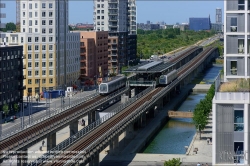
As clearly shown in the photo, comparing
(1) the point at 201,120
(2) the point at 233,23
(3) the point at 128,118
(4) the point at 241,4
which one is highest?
(4) the point at 241,4

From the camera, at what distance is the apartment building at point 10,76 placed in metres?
43.8

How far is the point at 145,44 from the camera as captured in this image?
13925 centimetres

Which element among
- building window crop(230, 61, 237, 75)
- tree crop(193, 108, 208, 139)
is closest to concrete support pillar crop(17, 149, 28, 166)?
building window crop(230, 61, 237, 75)

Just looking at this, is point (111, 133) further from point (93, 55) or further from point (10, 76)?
point (93, 55)

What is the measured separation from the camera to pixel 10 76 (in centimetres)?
4525

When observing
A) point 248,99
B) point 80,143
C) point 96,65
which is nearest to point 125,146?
point 80,143

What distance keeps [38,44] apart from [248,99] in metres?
45.9

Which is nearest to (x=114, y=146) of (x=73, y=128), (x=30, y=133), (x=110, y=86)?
(x=30, y=133)

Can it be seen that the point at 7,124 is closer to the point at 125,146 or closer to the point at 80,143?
the point at 125,146

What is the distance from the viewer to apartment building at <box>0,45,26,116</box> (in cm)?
4375

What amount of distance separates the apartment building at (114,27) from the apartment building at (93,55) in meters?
5.45

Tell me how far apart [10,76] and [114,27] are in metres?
42.4

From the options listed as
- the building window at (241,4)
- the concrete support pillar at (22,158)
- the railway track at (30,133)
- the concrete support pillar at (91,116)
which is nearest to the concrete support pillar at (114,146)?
the railway track at (30,133)

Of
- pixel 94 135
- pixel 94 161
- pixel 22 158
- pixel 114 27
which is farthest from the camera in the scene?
pixel 114 27
